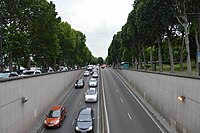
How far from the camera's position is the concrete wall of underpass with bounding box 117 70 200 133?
16.1 meters

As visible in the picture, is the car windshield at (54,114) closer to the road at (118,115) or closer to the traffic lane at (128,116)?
the road at (118,115)

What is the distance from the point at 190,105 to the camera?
17.0 metres

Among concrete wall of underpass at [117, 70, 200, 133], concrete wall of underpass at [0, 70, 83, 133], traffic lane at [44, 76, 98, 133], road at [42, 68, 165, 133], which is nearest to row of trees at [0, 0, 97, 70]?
traffic lane at [44, 76, 98, 133]

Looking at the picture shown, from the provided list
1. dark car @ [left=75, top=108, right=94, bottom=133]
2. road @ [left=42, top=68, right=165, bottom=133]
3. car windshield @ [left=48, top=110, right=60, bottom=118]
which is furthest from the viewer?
car windshield @ [left=48, top=110, right=60, bottom=118]

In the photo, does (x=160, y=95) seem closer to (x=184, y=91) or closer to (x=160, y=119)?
(x=160, y=119)

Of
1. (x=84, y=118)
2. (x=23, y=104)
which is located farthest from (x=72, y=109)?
(x=23, y=104)

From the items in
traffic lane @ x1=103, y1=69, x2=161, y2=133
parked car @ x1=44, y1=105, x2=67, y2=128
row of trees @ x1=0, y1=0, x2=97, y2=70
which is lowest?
traffic lane @ x1=103, y1=69, x2=161, y2=133

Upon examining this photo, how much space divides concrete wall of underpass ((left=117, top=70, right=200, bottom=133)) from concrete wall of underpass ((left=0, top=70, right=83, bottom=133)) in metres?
11.6

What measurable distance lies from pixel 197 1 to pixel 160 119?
51.3 ft

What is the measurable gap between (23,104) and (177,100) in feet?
38.4

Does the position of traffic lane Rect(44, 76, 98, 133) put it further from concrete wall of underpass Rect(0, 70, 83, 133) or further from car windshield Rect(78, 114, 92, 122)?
concrete wall of underpass Rect(0, 70, 83, 133)

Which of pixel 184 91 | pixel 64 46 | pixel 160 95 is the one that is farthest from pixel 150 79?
pixel 64 46

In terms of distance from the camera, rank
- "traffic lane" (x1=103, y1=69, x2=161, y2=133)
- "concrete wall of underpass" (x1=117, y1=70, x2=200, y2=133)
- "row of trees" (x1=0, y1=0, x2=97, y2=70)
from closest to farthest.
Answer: "concrete wall of underpass" (x1=117, y1=70, x2=200, y2=133), "traffic lane" (x1=103, y1=69, x2=161, y2=133), "row of trees" (x1=0, y1=0, x2=97, y2=70)

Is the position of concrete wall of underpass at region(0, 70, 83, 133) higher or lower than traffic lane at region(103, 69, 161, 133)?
higher
